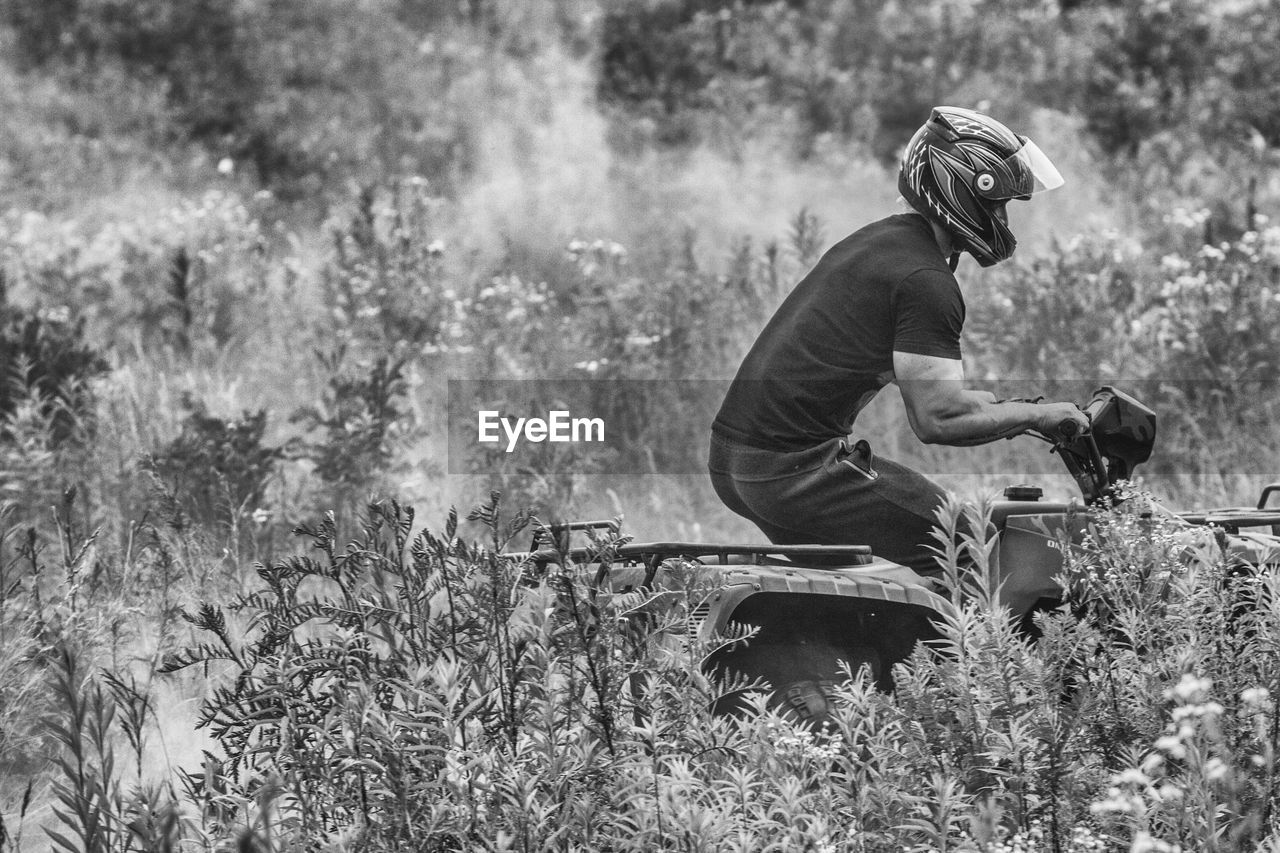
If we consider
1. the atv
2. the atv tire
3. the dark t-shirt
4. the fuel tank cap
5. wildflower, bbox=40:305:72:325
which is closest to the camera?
the atv

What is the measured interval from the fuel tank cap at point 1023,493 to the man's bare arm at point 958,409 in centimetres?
29

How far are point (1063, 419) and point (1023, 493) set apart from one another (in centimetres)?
42

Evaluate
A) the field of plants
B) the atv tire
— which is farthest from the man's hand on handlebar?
the atv tire

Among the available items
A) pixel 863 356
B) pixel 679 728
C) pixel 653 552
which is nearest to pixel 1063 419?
pixel 863 356

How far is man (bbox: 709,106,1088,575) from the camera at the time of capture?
16.1 feet

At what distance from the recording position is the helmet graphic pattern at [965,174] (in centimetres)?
492

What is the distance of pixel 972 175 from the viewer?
16.1ft

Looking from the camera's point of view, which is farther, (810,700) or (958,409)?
(958,409)

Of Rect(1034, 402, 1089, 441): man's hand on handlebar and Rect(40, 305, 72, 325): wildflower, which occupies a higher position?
Rect(40, 305, 72, 325): wildflower

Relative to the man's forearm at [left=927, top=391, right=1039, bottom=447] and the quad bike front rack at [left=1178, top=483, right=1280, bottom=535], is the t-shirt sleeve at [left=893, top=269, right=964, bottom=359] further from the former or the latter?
the quad bike front rack at [left=1178, top=483, right=1280, bottom=535]

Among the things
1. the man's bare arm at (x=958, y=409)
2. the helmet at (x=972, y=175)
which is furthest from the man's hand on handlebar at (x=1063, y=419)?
the helmet at (x=972, y=175)

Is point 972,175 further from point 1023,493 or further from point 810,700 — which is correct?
point 810,700

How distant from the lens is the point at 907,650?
4734 mm

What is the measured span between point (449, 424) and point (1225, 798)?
5.59 m
